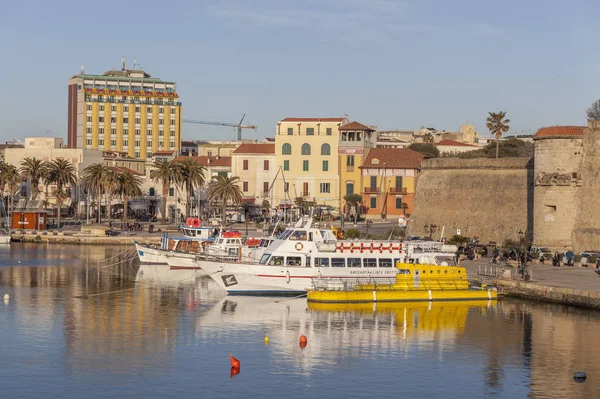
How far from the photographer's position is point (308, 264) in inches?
1825

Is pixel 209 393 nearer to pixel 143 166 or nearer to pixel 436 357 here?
pixel 436 357

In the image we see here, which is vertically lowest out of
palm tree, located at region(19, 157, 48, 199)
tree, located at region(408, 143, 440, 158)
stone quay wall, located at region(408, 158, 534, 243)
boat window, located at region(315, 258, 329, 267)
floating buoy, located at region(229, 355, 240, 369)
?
floating buoy, located at region(229, 355, 240, 369)

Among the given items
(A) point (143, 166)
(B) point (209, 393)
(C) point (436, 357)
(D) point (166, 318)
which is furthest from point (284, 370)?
(A) point (143, 166)

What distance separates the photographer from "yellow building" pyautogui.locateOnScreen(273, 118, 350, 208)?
99.8m

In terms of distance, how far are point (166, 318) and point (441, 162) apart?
Answer: 3904 cm

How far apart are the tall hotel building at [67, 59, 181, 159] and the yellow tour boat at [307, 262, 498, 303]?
113455mm

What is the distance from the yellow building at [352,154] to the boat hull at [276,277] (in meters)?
52.2

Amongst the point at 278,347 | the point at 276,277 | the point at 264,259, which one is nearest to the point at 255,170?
the point at 264,259

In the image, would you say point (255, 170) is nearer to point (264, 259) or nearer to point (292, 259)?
point (264, 259)

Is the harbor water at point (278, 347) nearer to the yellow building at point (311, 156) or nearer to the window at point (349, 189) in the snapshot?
the window at point (349, 189)

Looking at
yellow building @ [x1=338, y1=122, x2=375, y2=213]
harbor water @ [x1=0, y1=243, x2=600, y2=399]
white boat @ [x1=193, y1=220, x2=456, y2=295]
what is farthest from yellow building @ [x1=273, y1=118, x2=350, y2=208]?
white boat @ [x1=193, y1=220, x2=456, y2=295]

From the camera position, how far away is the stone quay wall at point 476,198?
220ft

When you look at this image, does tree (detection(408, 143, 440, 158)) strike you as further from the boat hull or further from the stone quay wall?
the boat hull

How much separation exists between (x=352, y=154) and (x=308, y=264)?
53570 mm
